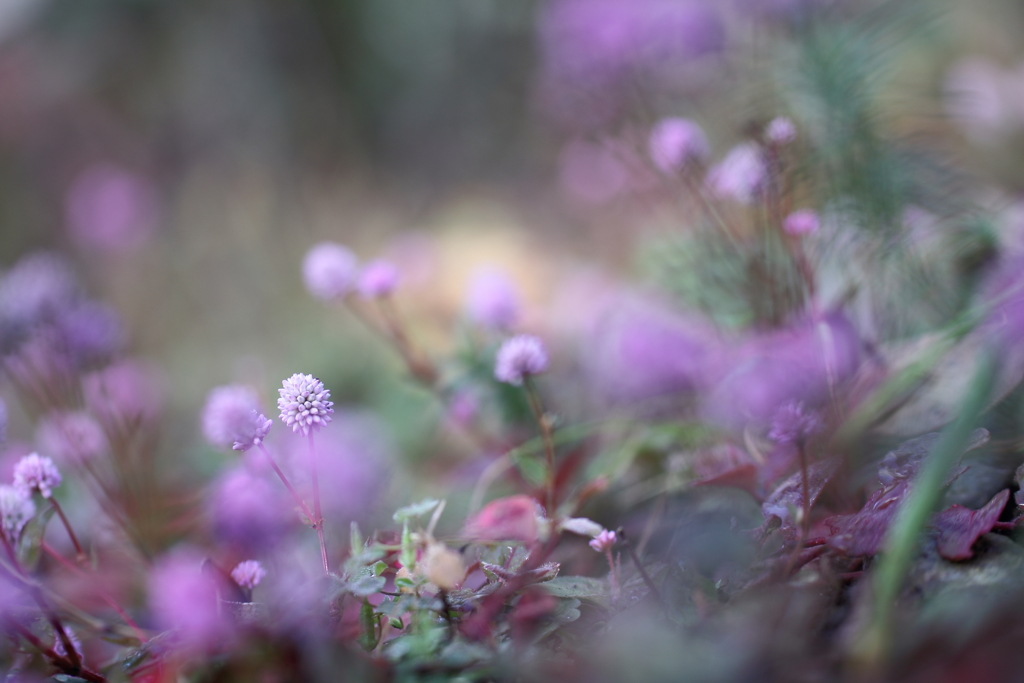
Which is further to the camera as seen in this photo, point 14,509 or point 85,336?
point 85,336

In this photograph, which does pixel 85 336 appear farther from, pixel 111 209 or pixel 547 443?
pixel 111 209

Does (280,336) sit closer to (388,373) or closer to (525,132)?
(388,373)

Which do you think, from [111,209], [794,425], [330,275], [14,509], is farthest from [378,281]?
[111,209]

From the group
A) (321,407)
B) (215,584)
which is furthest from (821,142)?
(215,584)

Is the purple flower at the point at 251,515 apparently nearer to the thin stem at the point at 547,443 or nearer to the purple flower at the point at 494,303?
the thin stem at the point at 547,443

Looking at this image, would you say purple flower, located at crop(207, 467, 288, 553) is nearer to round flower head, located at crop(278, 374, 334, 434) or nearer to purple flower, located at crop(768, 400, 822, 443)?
round flower head, located at crop(278, 374, 334, 434)

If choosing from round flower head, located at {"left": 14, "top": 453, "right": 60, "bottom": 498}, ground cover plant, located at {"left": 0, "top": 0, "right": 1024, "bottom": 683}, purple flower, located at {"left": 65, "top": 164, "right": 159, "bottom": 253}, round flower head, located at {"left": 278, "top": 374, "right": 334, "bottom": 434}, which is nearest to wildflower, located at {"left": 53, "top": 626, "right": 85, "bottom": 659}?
ground cover plant, located at {"left": 0, "top": 0, "right": 1024, "bottom": 683}
